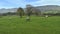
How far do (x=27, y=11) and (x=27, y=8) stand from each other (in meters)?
1.62

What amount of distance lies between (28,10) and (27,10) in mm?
1945

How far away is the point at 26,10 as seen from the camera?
9219cm

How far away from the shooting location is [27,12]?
9175 centimetres

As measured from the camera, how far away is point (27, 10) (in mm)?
92688

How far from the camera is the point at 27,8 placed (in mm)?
93875

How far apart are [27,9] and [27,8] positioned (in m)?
0.75

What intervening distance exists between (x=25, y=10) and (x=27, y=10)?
333 cm

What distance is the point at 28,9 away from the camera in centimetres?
9444

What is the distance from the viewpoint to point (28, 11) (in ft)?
311

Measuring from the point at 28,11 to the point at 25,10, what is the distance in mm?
2074

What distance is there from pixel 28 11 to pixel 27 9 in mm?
1742

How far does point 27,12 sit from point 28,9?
3208 mm

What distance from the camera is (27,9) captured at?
93.4 metres

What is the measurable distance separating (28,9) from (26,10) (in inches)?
100
